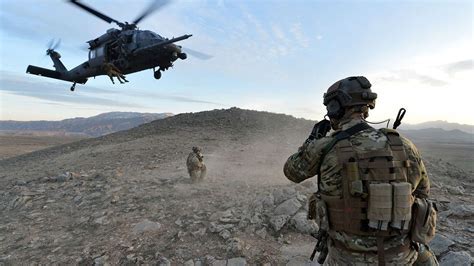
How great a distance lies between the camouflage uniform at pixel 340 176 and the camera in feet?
9.05

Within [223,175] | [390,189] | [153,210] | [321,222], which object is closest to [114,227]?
[153,210]

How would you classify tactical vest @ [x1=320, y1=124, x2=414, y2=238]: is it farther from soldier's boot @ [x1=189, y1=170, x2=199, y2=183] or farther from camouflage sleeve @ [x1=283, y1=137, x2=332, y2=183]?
soldier's boot @ [x1=189, y1=170, x2=199, y2=183]

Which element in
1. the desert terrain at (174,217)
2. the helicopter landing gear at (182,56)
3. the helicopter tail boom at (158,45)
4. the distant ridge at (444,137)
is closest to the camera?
the desert terrain at (174,217)

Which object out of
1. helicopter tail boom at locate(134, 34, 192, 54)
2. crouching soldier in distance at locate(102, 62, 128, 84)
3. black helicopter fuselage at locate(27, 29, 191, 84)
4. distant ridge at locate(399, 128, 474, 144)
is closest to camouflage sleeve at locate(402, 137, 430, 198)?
helicopter tail boom at locate(134, 34, 192, 54)

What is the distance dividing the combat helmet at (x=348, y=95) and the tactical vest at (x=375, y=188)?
0.85 ft

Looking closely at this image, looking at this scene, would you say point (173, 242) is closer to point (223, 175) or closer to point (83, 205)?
point (83, 205)

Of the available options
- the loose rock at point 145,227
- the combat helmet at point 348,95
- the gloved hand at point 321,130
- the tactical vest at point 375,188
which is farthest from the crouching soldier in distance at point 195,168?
the tactical vest at point 375,188

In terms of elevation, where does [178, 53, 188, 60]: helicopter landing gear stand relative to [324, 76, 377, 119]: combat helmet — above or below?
above

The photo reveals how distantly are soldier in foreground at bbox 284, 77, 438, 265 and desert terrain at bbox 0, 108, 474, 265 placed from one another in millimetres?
3081

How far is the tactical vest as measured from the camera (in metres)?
2.63

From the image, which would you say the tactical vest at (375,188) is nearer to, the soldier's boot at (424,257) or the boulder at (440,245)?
the soldier's boot at (424,257)

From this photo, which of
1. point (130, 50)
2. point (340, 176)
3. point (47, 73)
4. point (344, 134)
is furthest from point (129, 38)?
point (340, 176)

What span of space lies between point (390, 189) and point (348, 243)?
62 cm

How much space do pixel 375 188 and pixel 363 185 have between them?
0.10 metres
